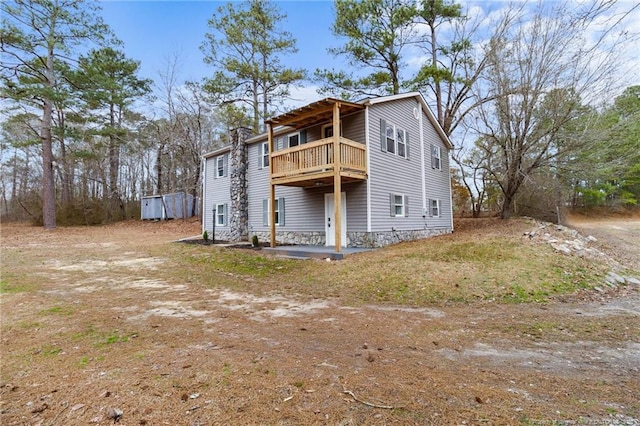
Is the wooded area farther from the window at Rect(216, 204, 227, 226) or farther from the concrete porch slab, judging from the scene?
the concrete porch slab

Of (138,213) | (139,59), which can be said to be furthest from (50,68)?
(138,213)

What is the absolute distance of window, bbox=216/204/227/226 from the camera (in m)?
18.1

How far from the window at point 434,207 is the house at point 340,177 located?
0.18 feet

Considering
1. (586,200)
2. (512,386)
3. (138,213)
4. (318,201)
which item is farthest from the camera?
(138,213)

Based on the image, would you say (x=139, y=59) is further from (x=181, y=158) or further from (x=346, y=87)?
(x=346, y=87)

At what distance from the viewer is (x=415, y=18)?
1961 cm

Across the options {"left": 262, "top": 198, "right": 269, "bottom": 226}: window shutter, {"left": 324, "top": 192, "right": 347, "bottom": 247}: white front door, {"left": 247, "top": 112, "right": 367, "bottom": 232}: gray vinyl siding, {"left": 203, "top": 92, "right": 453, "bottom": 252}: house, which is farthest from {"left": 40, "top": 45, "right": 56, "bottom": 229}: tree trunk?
{"left": 324, "top": 192, "right": 347, "bottom": 247}: white front door

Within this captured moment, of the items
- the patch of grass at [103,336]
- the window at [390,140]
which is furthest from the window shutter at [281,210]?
the patch of grass at [103,336]

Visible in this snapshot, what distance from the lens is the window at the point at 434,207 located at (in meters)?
16.2

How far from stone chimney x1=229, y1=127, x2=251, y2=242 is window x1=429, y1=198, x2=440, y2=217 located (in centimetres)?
947

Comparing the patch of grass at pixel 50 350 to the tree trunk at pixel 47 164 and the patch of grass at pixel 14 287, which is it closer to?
the patch of grass at pixel 14 287

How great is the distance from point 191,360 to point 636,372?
15.2 ft

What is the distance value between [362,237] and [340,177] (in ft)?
8.45

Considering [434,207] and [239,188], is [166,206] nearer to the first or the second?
[239,188]
